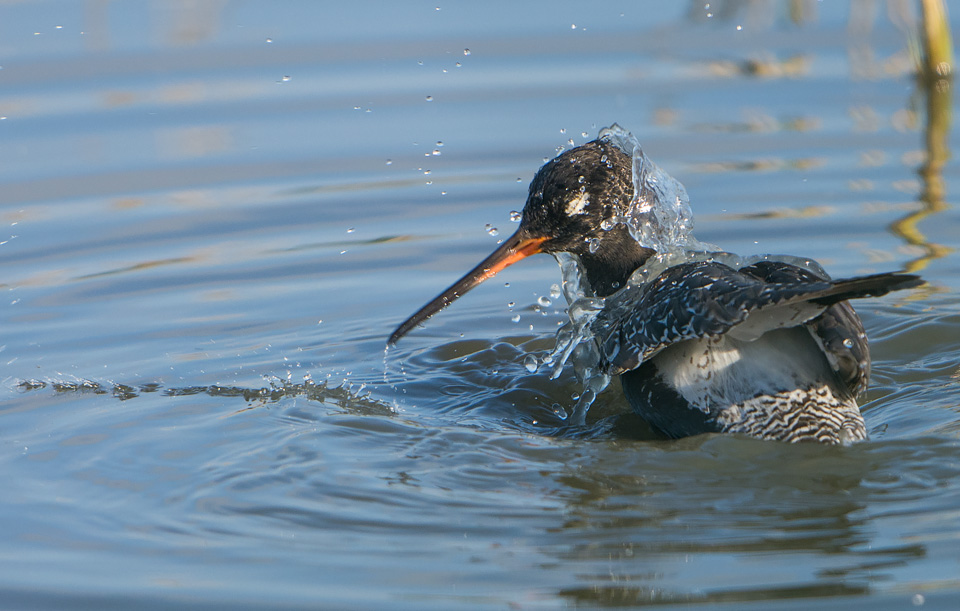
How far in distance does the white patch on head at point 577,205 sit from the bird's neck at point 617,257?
0.68 ft

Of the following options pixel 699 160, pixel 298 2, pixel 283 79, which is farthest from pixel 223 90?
pixel 699 160

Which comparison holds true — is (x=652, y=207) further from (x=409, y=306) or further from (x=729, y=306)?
(x=409, y=306)

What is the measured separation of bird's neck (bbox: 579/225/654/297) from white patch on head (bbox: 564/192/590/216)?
0.68ft

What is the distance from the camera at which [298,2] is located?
12383 mm

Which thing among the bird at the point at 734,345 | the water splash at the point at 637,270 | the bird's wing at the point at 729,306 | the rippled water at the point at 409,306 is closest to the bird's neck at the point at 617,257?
the water splash at the point at 637,270

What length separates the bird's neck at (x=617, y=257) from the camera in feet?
20.5

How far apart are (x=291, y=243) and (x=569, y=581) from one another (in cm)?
463

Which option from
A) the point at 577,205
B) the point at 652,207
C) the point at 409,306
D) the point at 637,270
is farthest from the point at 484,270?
the point at 409,306

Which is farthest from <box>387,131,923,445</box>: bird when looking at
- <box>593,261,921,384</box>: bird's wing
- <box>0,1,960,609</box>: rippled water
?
<box>0,1,960,609</box>: rippled water

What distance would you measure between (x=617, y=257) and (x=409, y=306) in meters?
1.58

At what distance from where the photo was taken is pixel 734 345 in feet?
17.4

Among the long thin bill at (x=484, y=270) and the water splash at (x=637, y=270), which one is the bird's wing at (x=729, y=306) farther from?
the long thin bill at (x=484, y=270)

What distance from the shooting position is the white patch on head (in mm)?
6105

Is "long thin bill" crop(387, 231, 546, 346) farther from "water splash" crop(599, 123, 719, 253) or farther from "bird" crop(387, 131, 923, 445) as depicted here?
"water splash" crop(599, 123, 719, 253)
